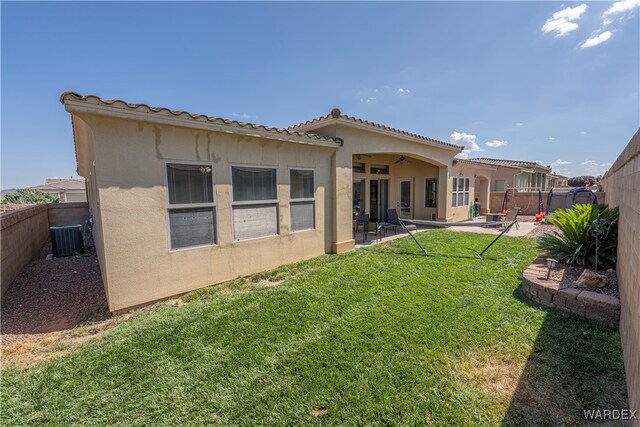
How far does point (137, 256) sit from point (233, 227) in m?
1.79

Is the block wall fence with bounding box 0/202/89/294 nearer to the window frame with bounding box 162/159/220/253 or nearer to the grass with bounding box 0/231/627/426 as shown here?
the window frame with bounding box 162/159/220/253

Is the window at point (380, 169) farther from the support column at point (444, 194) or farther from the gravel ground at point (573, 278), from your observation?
the gravel ground at point (573, 278)

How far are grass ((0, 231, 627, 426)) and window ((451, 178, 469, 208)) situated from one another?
34.4 feet

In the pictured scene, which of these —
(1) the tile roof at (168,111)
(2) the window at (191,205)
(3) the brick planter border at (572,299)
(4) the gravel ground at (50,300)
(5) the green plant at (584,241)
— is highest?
(1) the tile roof at (168,111)

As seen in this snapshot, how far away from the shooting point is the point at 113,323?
4.29 metres

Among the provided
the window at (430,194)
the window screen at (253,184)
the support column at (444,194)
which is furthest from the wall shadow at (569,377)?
the window at (430,194)

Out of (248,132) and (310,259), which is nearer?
(248,132)

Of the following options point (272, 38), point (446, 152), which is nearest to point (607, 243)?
point (446, 152)

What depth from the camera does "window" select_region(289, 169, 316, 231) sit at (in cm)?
695

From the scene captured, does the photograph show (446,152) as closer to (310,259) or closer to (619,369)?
(310,259)

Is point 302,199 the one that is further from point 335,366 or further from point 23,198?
point 23,198

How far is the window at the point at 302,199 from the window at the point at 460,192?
10060 millimetres

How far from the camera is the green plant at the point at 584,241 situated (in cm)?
508


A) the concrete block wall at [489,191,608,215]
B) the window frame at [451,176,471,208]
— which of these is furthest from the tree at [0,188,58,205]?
the concrete block wall at [489,191,608,215]
